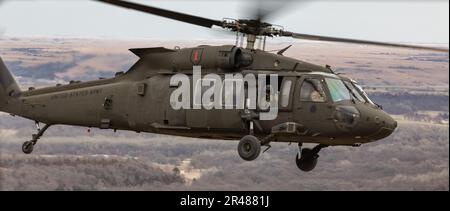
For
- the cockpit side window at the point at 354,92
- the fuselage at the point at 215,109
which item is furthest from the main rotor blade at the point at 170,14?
the cockpit side window at the point at 354,92

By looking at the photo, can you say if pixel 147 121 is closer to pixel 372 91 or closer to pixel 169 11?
pixel 169 11

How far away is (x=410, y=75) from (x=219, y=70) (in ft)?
30.1

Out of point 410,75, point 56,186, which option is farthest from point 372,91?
point 56,186

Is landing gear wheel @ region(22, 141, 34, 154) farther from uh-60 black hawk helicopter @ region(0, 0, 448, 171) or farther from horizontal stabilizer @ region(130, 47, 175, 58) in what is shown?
A: horizontal stabilizer @ region(130, 47, 175, 58)

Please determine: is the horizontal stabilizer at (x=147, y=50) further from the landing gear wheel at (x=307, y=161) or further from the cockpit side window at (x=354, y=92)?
the cockpit side window at (x=354, y=92)

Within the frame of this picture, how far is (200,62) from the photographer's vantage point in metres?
16.9

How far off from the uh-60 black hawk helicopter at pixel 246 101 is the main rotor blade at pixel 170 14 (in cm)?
1

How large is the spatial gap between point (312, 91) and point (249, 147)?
126 cm

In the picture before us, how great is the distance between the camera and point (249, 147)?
1611 cm

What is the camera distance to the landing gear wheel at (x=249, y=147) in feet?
52.6

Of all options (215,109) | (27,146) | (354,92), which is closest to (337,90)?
(354,92)

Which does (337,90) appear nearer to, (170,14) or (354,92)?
(354,92)

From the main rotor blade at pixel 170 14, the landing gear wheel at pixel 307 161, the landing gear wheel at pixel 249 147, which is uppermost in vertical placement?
the main rotor blade at pixel 170 14

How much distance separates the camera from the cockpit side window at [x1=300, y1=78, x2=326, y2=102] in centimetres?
1609
